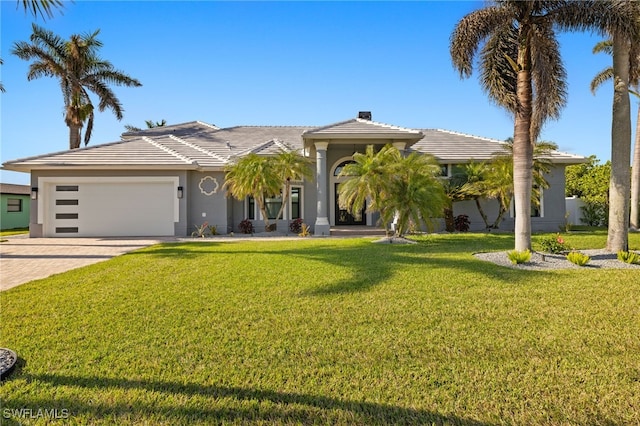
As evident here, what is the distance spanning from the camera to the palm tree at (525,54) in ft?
29.5

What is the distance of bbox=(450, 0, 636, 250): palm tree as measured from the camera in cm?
900

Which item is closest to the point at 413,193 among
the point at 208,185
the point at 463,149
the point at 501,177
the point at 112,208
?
the point at 501,177

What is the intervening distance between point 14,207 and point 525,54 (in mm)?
33961

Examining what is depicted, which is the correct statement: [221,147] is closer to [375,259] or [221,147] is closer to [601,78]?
[375,259]

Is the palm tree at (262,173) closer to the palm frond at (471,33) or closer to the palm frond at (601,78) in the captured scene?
the palm frond at (471,33)

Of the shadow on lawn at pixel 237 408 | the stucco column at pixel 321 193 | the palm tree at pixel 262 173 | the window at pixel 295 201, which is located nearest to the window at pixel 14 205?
the palm tree at pixel 262 173

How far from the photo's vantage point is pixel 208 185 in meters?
17.5

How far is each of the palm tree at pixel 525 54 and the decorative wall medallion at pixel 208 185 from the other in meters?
12.4

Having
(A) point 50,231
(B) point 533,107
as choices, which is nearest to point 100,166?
(A) point 50,231

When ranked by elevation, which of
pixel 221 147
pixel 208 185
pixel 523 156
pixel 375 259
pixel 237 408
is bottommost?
pixel 237 408

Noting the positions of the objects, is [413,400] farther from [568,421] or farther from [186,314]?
[186,314]

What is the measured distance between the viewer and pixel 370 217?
20.8 metres

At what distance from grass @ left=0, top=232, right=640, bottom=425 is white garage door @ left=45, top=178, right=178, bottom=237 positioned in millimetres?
10378

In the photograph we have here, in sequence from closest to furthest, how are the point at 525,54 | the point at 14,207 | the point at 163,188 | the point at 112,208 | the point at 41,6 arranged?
1. the point at 41,6
2. the point at 525,54
3. the point at 112,208
4. the point at 163,188
5. the point at 14,207
